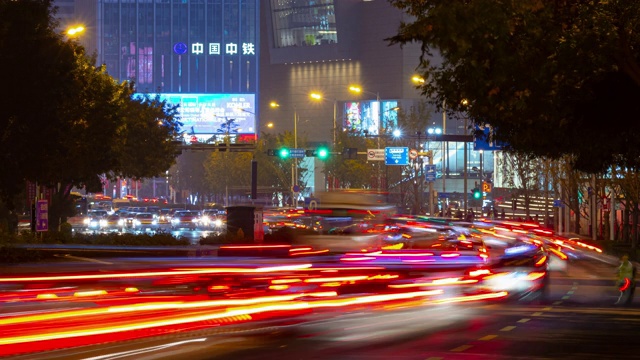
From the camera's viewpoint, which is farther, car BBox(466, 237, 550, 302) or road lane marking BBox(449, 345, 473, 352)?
car BBox(466, 237, 550, 302)

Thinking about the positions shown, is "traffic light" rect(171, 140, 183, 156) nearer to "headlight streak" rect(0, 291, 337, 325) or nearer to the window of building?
"headlight streak" rect(0, 291, 337, 325)

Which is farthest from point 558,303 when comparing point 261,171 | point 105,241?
point 261,171

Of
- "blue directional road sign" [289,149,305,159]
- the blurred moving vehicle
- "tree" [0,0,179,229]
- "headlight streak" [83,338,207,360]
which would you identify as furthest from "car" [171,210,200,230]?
"headlight streak" [83,338,207,360]

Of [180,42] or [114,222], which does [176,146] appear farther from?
[180,42]

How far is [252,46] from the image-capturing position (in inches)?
7618

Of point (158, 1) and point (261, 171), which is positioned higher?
point (158, 1)

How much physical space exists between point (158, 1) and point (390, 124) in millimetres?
102631

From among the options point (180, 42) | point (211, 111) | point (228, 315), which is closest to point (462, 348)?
point (228, 315)

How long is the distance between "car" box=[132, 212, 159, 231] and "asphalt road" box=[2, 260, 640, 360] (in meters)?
52.3

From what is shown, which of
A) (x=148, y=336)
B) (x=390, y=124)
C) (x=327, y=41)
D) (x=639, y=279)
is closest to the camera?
(x=148, y=336)

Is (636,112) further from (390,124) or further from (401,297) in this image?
(390,124)

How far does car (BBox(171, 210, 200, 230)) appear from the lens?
270 feet

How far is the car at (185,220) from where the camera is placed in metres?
82.2

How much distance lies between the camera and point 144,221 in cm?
8775
